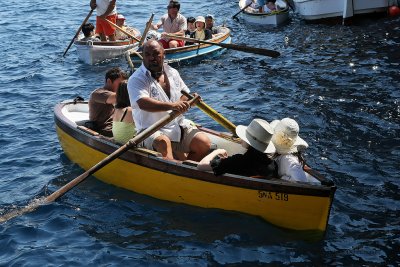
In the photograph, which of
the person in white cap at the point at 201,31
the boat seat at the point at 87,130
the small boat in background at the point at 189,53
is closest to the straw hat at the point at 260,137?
the boat seat at the point at 87,130

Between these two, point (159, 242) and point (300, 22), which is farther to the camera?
point (300, 22)

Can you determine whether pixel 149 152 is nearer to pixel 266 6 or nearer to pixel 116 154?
pixel 116 154

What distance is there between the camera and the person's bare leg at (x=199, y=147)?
8.81 m

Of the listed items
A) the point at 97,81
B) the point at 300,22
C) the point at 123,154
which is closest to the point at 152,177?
the point at 123,154

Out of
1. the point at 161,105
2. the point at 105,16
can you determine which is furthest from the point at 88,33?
the point at 161,105

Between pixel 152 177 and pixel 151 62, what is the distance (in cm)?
163

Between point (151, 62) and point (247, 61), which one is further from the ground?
point (151, 62)

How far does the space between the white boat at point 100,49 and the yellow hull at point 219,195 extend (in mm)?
7465

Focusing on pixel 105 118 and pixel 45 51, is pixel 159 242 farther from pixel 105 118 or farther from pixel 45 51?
pixel 45 51

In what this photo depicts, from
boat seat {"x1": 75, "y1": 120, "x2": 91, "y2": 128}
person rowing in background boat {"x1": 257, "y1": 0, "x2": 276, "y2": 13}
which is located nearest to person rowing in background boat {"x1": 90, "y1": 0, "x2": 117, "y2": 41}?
person rowing in background boat {"x1": 257, "y1": 0, "x2": 276, "y2": 13}

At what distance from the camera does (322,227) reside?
7578mm

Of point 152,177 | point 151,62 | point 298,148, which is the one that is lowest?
point 152,177

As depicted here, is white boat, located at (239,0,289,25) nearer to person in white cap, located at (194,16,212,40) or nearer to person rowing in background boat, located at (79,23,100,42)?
person in white cap, located at (194,16,212,40)

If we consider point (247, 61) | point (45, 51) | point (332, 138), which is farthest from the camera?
point (45, 51)
